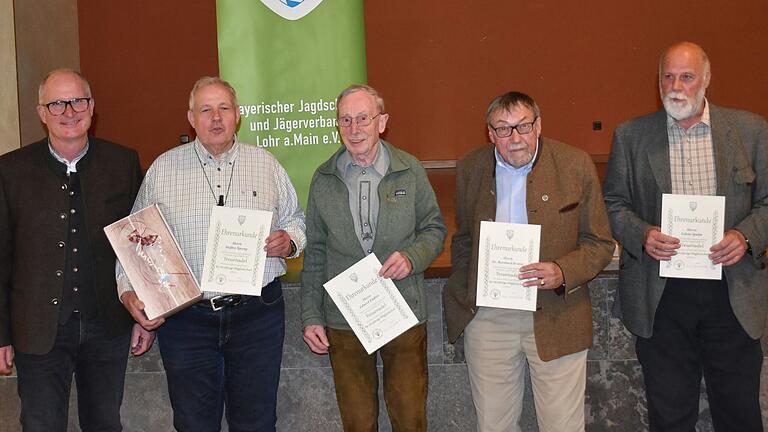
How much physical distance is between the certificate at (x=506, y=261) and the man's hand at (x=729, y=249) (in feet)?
2.32

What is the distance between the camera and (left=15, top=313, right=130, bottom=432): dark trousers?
2.92 meters

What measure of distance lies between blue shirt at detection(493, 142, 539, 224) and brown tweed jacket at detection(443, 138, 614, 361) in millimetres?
25

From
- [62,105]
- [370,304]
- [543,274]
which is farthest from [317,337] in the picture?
[62,105]

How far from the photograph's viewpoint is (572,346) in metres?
2.94

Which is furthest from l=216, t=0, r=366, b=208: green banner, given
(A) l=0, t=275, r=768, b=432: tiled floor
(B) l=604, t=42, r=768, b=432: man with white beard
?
(B) l=604, t=42, r=768, b=432: man with white beard

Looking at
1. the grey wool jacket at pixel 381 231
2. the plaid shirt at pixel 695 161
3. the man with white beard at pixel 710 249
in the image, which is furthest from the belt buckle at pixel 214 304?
the plaid shirt at pixel 695 161

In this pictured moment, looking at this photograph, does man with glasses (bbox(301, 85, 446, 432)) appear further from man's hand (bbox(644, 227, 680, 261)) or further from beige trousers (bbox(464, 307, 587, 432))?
man's hand (bbox(644, 227, 680, 261))

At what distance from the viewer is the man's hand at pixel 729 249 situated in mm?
2930

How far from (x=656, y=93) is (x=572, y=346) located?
5295 mm

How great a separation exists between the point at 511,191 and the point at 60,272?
178 centimetres

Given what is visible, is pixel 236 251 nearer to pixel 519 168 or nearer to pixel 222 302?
pixel 222 302

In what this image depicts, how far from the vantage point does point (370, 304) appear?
2.91 meters

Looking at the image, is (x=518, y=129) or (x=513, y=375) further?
(x=513, y=375)

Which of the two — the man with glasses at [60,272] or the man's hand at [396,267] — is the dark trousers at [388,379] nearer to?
the man's hand at [396,267]
